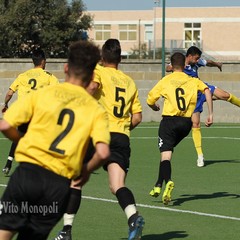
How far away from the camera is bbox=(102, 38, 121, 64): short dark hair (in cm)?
938

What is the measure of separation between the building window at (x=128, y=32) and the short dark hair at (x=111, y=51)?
98033 millimetres

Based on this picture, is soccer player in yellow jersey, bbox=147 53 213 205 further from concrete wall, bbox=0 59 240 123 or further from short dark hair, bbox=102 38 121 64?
concrete wall, bbox=0 59 240 123

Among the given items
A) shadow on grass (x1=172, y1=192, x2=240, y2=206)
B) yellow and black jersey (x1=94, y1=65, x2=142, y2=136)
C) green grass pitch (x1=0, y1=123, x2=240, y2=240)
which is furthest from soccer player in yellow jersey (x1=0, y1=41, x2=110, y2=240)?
shadow on grass (x1=172, y1=192, x2=240, y2=206)

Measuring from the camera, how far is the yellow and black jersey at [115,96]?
9359 mm

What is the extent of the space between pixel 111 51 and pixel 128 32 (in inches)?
3892

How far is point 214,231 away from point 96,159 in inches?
152

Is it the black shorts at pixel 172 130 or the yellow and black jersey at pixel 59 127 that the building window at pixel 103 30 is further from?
the yellow and black jersey at pixel 59 127

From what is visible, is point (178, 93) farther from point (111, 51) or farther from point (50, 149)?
point (50, 149)

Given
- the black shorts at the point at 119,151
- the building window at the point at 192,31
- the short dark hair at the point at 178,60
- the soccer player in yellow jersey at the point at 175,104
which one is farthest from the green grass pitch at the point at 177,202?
the building window at the point at 192,31

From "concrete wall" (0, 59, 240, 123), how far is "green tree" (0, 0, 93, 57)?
3177cm

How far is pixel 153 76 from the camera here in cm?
2903

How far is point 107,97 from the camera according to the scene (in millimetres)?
9367

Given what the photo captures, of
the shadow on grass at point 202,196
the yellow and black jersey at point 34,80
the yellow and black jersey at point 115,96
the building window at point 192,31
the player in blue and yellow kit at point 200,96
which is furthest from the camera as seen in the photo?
the building window at point 192,31

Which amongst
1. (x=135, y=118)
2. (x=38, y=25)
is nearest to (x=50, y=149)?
(x=135, y=118)
